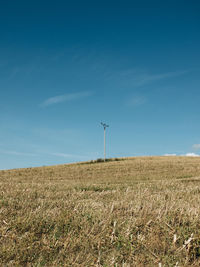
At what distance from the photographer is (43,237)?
329 centimetres

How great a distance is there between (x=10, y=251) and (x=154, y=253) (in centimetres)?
171

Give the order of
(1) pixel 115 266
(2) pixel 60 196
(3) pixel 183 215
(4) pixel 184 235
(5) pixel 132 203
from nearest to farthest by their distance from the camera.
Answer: (1) pixel 115 266 → (4) pixel 184 235 → (3) pixel 183 215 → (5) pixel 132 203 → (2) pixel 60 196

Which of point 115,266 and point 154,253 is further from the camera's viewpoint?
point 154,253

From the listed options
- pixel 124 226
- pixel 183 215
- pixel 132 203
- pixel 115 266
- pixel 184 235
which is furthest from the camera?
pixel 132 203

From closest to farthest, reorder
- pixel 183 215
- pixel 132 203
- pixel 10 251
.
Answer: pixel 10 251 < pixel 183 215 < pixel 132 203

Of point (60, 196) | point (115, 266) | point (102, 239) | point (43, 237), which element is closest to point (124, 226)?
point (102, 239)

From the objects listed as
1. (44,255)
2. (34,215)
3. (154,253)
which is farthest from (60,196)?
(154,253)

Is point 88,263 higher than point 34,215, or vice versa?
point 34,215

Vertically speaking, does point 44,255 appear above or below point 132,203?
below

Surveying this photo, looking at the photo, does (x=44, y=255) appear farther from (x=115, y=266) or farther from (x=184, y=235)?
(x=184, y=235)

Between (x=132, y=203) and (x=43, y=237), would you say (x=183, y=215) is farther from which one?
(x=43, y=237)

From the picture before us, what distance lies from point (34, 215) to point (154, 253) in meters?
1.92

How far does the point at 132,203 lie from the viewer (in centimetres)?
447

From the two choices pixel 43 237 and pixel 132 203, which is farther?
pixel 132 203
